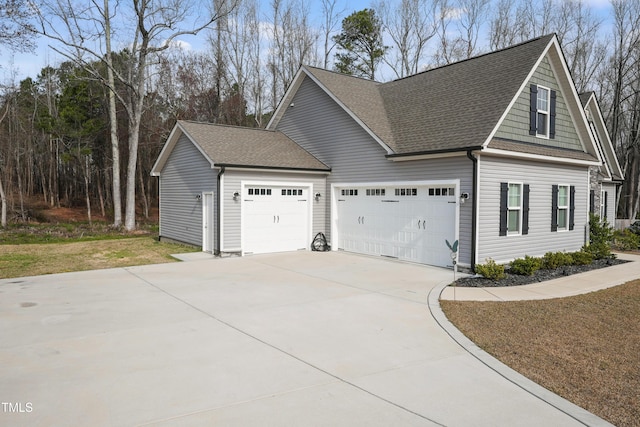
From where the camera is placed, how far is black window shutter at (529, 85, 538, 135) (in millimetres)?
12750

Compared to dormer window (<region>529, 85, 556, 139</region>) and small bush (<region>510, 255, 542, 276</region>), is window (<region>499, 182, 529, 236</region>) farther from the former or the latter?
dormer window (<region>529, 85, 556, 139</region>)

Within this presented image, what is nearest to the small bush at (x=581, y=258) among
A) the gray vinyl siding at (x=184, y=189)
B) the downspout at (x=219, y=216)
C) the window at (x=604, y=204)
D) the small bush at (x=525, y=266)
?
the small bush at (x=525, y=266)

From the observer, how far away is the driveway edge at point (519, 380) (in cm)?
405

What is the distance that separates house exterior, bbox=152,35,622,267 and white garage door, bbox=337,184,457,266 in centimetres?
4

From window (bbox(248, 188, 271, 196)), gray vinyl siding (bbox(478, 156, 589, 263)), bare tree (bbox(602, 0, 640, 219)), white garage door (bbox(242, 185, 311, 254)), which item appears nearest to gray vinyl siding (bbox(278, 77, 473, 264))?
gray vinyl siding (bbox(478, 156, 589, 263))

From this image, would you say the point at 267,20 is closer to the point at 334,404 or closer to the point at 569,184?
the point at 569,184

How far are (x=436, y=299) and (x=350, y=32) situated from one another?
2664 centimetres

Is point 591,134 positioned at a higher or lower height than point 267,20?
lower

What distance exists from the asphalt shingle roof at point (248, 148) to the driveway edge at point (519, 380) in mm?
8617

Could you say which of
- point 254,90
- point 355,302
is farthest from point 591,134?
point 254,90

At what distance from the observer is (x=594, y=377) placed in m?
4.95

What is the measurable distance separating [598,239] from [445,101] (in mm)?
6852

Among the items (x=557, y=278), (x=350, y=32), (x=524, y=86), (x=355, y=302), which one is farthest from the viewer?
(x=350, y=32)

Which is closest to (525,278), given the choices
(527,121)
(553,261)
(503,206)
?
(553,261)
